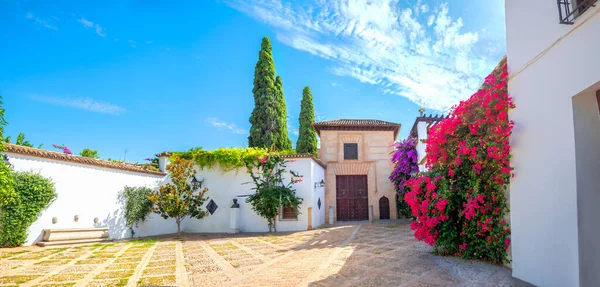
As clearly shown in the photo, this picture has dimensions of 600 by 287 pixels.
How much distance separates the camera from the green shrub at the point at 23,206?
21.2 ft

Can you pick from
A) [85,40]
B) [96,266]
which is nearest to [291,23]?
[85,40]

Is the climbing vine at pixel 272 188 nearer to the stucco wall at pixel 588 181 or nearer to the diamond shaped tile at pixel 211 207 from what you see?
the diamond shaped tile at pixel 211 207

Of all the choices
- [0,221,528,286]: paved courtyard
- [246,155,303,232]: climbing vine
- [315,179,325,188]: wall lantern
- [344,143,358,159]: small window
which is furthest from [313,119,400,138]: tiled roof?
[0,221,528,286]: paved courtyard

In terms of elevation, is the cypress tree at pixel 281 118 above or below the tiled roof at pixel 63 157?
above

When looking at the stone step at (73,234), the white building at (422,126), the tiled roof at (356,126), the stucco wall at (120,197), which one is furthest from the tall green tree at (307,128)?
the stone step at (73,234)

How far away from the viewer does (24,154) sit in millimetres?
6992

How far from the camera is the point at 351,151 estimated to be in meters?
15.1

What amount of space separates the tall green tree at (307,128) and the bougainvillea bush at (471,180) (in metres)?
13.8

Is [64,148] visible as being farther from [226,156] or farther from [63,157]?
[226,156]

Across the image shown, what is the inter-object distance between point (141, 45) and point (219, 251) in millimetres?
6209

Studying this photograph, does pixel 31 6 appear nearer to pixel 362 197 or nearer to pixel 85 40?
pixel 85 40

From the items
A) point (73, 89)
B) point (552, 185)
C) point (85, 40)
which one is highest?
point (85, 40)

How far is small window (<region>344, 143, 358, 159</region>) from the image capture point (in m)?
15.1

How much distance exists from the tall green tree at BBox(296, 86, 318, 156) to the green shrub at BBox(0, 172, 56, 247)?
1379 cm
